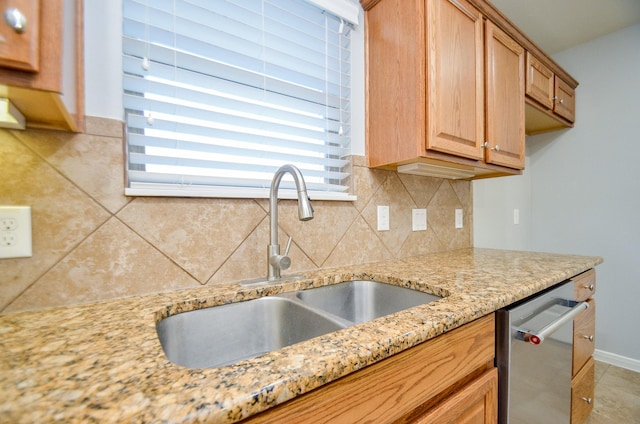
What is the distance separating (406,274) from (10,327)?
1.03m

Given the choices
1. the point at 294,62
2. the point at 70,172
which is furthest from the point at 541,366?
the point at 70,172

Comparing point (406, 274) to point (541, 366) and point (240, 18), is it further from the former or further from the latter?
point (240, 18)

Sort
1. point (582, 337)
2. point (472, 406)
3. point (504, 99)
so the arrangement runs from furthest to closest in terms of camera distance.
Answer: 1. point (504, 99)
2. point (582, 337)
3. point (472, 406)

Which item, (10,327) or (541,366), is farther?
(541,366)

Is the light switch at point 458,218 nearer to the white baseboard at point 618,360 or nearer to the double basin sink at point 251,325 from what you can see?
the double basin sink at point 251,325

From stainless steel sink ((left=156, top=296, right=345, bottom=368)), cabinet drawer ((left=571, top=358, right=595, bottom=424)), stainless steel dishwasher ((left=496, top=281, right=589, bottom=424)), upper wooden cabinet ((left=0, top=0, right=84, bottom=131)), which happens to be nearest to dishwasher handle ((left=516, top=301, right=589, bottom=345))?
stainless steel dishwasher ((left=496, top=281, right=589, bottom=424))

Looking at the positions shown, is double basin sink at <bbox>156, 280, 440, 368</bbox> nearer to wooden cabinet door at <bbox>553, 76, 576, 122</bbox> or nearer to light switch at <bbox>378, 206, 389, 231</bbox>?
light switch at <bbox>378, 206, 389, 231</bbox>

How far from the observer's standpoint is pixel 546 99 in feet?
5.82

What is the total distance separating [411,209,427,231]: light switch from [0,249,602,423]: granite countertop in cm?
63

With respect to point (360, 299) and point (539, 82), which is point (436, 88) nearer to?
point (360, 299)

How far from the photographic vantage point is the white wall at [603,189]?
193cm

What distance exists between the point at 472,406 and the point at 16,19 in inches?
44.9

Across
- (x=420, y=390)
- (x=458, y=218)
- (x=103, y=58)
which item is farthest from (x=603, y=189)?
(x=103, y=58)

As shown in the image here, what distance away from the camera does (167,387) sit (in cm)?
35
